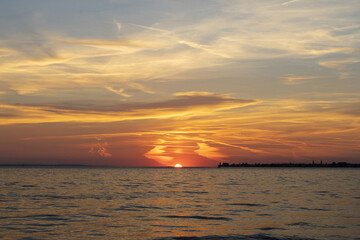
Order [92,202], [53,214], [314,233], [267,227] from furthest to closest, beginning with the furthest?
1. [92,202]
2. [53,214]
3. [267,227]
4. [314,233]

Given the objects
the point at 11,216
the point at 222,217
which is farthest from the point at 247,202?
the point at 11,216

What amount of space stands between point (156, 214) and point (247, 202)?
15.3m

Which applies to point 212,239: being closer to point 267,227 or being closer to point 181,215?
point 267,227

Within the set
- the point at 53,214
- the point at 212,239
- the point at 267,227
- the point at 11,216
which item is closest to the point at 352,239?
the point at 267,227

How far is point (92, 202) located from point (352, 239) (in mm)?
31210

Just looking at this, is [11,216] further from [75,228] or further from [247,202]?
[247,202]

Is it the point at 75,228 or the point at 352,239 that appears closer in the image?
the point at 352,239

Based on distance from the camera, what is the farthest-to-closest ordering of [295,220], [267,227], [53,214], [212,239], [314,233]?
1. [53,214]
2. [295,220]
3. [267,227]
4. [314,233]
5. [212,239]

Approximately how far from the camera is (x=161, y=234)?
30.0 m

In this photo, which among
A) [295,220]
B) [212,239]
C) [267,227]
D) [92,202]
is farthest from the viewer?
[92,202]

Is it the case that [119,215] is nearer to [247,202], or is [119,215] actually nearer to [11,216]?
[11,216]

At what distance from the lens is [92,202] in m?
50.0

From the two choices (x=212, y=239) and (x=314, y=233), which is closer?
(x=212, y=239)

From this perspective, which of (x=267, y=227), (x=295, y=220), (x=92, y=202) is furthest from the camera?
(x=92, y=202)
